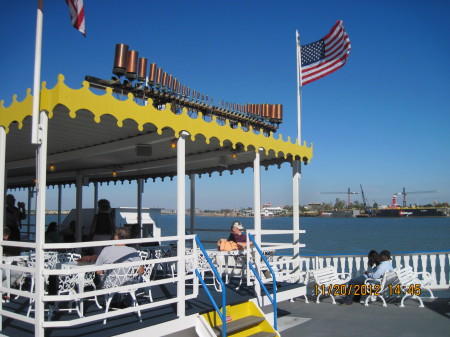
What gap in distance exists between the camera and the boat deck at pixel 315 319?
15.6ft

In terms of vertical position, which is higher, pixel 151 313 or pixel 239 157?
pixel 239 157

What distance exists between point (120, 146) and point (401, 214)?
5434 inches

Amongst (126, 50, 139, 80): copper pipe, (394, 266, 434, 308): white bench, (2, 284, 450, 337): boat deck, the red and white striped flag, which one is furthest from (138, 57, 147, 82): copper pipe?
(394, 266, 434, 308): white bench

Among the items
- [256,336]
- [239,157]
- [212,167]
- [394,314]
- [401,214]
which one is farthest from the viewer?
[401,214]

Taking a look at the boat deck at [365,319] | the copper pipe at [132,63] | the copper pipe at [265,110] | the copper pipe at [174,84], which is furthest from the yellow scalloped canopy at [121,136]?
the copper pipe at [265,110]

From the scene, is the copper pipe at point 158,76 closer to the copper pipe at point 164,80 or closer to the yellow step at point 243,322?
the copper pipe at point 164,80

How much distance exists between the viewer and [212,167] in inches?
399

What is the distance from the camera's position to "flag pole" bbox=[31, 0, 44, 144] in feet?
Answer: 14.2

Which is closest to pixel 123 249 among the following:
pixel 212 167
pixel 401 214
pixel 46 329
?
pixel 46 329

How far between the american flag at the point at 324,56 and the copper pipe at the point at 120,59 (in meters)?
8.27

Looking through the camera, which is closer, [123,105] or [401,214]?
[123,105]

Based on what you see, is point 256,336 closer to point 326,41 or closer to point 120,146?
point 120,146

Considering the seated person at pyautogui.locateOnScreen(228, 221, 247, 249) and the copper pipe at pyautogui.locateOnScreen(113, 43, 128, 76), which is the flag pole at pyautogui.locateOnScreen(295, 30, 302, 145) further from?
the copper pipe at pyautogui.locateOnScreen(113, 43, 128, 76)

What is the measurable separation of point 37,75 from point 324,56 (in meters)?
7.31
